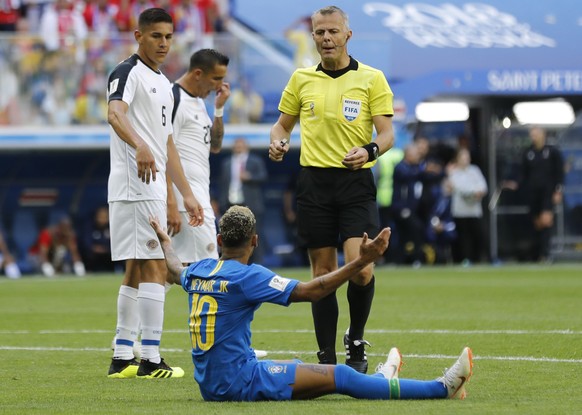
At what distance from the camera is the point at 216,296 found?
6.95 metres

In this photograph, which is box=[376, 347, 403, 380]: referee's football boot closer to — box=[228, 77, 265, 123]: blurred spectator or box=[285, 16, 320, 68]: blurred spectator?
box=[285, 16, 320, 68]: blurred spectator

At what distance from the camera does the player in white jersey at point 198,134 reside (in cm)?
1035

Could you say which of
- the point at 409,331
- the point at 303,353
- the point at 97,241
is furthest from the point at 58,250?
the point at 303,353

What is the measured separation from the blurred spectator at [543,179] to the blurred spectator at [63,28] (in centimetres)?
841

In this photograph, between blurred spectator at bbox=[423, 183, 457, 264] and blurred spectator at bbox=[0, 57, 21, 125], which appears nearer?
blurred spectator at bbox=[0, 57, 21, 125]

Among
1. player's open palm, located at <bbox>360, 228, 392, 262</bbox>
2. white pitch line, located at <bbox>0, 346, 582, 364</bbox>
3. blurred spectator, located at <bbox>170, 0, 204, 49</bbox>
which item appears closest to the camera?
player's open palm, located at <bbox>360, 228, 392, 262</bbox>

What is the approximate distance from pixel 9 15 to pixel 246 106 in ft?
16.4

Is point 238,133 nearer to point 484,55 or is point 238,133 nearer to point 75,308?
point 484,55

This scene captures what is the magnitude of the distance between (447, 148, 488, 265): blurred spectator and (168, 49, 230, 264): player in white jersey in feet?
45.6

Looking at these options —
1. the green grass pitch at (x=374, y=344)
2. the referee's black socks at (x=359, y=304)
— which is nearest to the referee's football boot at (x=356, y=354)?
the referee's black socks at (x=359, y=304)

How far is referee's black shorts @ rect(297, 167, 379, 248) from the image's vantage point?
8797mm

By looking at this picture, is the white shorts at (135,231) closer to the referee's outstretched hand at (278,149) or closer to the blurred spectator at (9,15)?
the referee's outstretched hand at (278,149)

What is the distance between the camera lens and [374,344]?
34.2 ft

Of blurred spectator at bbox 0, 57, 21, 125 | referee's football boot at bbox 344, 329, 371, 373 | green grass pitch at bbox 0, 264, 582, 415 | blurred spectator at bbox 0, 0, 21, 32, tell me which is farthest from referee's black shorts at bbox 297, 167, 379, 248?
blurred spectator at bbox 0, 0, 21, 32
